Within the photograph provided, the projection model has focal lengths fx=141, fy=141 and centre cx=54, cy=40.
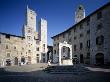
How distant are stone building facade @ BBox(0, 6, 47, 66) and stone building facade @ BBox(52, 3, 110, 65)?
19.1m

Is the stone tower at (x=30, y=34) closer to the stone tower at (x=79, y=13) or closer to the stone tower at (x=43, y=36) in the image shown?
the stone tower at (x=43, y=36)

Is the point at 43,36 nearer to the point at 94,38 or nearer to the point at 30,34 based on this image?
the point at 30,34

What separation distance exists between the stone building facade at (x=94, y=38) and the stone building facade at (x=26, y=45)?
62.7 feet

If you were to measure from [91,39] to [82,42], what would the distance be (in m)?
4.80

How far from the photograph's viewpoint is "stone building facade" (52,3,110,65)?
28144 millimetres

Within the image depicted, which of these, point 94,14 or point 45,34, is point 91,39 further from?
point 45,34

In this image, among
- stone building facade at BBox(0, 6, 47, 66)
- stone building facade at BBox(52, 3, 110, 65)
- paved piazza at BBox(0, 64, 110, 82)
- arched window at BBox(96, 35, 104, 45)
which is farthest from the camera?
stone building facade at BBox(0, 6, 47, 66)

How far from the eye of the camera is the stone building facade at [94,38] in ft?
92.3

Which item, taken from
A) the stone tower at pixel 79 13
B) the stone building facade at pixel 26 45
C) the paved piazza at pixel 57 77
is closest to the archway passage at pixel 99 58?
the paved piazza at pixel 57 77

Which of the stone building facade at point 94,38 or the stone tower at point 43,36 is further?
the stone tower at point 43,36

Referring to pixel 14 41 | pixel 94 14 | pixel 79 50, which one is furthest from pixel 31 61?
pixel 94 14

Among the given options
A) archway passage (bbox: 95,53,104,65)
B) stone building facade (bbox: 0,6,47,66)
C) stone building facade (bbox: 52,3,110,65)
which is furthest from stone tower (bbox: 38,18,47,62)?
archway passage (bbox: 95,53,104,65)

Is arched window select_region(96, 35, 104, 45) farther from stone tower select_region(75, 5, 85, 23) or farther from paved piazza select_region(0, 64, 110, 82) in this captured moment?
stone tower select_region(75, 5, 85, 23)

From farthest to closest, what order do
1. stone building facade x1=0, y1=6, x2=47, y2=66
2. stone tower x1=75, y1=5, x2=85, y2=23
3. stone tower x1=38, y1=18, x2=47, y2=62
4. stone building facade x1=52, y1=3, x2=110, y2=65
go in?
stone tower x1=38, y1=18, x2=47, y2=62 < stone tower x1=75, y1=5, x2=85, y2=23 < stone building facade x1=0, y1=6, x2=47, y2=66 < stone building facade x1=52, y1=3, x2=110, y2=65
